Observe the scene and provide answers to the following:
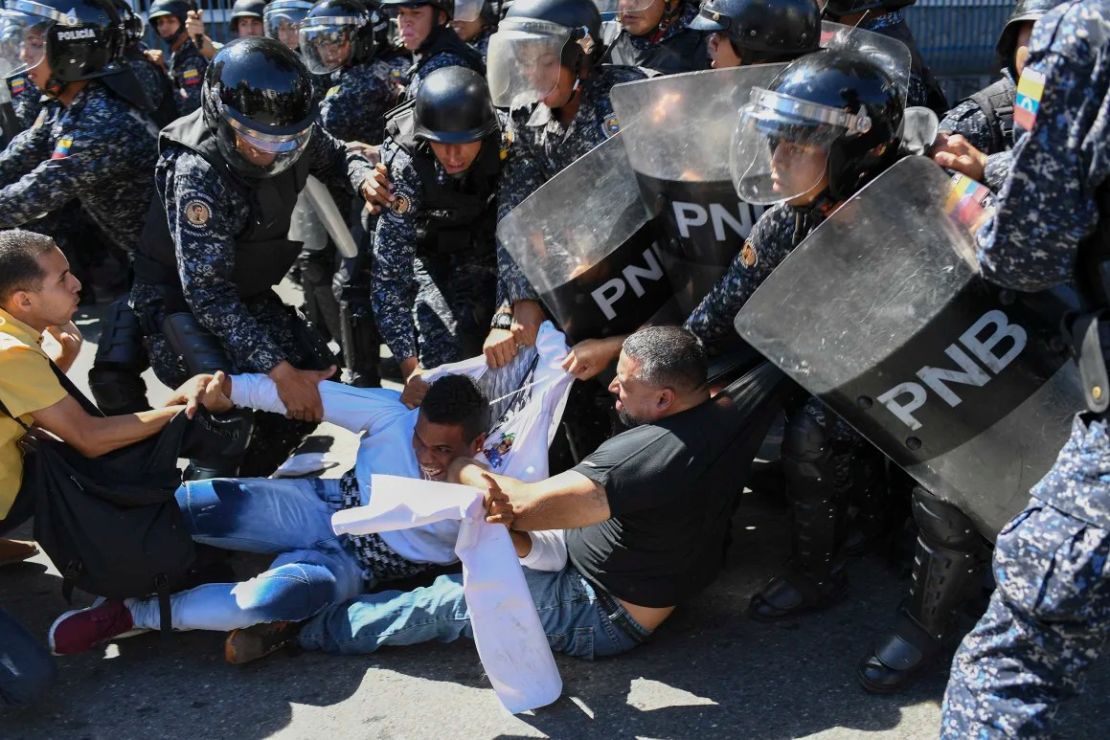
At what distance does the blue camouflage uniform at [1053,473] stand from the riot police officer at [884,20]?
6.65ft

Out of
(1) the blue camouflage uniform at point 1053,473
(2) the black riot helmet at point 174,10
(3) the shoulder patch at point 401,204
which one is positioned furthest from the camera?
(2) the black riot helmet at point 174,10

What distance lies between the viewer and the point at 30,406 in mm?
3115

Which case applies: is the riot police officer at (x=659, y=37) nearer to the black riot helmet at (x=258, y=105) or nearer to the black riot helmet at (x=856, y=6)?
the black riot helmet at (x=856, y=6)

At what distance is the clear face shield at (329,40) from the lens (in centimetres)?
593

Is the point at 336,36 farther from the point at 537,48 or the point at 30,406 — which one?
the point at 30,406

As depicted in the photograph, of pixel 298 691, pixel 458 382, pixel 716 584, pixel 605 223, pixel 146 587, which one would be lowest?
pixel 716 584

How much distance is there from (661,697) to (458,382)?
115 centimetres

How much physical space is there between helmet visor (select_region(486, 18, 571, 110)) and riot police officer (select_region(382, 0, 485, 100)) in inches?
52.6

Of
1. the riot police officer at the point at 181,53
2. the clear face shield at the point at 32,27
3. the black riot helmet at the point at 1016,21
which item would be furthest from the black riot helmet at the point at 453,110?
the riot police officer at the point at 181,53

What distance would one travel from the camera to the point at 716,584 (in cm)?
367

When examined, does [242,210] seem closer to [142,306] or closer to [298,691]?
[142,306]

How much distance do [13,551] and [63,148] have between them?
149 cm

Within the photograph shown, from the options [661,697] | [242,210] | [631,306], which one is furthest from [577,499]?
[242,210]

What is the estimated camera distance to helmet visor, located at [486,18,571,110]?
383cm
